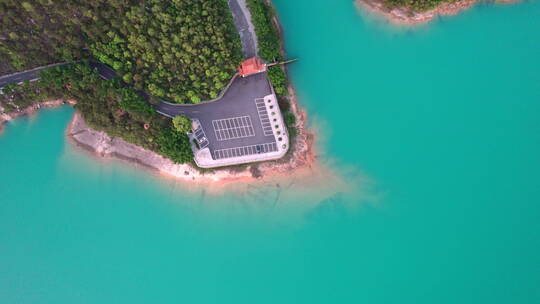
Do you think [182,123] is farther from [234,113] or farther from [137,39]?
[137,39]

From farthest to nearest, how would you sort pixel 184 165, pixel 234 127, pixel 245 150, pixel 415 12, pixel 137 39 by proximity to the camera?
pixel 184 165 < pixel 245 150 < pixel 234 127 < pixel 415 12 < pixel 137 39

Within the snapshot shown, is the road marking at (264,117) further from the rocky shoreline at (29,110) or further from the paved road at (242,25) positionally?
the rocky shoreline at (29,110)

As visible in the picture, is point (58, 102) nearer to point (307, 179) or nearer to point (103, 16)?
point (103, 16)

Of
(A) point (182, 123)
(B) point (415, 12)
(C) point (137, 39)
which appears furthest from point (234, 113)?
(B) point (415, 12)

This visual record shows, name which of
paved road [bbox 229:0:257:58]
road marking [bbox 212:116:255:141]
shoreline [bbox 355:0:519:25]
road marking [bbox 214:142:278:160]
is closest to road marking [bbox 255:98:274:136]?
road marking [bbox 212:116:255:141]

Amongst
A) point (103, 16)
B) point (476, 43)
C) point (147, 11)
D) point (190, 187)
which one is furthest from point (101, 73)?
point (476, 43)

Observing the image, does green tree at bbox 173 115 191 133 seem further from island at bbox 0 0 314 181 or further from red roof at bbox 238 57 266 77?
red roof at bbox 238 57 266 77
